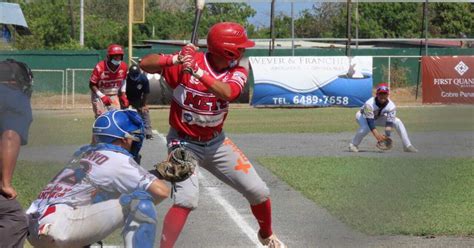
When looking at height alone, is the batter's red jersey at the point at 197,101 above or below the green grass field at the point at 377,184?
above

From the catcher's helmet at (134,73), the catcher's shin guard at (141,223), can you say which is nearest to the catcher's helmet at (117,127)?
the catcher's shin guard at (141,223)

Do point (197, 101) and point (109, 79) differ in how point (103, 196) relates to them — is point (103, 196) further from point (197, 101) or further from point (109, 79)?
point (109, 79)

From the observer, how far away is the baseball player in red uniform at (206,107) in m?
5.90

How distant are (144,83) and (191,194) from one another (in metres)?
3.95

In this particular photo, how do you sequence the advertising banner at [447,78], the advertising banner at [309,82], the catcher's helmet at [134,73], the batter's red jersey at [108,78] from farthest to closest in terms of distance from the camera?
the advertising banner at [309,82], the advertising banner at [447,78], the batter's red jersey at [108,78], the catcher's helmet at [134,73]

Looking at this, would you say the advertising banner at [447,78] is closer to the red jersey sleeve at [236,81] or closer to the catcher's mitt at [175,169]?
the red jersey sleeve at [236,81]

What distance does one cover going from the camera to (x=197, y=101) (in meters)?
6.14

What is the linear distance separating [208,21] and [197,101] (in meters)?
31.4

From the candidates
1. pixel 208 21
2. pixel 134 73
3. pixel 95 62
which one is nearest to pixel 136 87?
pixel 134 73

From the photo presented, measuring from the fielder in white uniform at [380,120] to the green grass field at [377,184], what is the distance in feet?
4.18

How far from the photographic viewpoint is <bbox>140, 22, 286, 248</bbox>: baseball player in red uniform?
5.90 metres

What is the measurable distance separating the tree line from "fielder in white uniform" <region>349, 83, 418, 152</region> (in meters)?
11.6

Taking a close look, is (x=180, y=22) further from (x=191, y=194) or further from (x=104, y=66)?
(x=191, y=194)

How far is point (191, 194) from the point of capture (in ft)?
19.5
